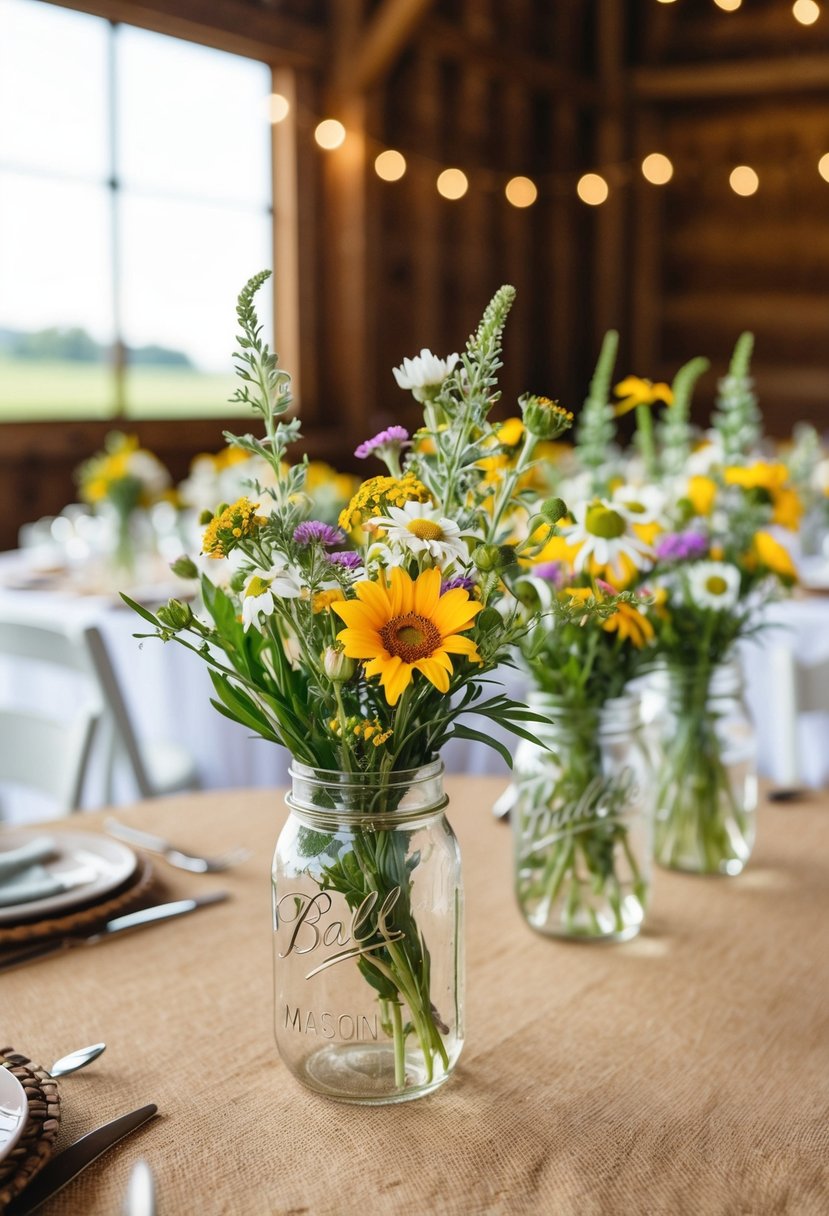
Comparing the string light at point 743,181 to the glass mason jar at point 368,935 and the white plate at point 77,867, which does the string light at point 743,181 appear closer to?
the white plate at point 77,867

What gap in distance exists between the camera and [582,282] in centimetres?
704

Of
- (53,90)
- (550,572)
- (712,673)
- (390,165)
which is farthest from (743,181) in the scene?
(550,572)

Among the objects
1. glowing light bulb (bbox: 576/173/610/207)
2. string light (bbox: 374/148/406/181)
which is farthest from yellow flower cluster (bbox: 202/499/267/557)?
glowing light bulb (bbox: 576/173/610/207)

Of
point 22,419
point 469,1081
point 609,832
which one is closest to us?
point 469,1081

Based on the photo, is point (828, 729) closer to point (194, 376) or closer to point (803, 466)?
point (803, 466)

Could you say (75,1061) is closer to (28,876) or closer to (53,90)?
(28,876)

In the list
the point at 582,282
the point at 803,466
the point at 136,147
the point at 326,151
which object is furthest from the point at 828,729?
the point at 582,282

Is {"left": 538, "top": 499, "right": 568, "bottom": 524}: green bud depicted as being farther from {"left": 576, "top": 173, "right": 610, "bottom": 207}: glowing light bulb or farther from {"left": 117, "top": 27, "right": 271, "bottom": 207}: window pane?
{"left": 576, "top": 173, "right": 610, "bottom": 207}: glowing light bulb

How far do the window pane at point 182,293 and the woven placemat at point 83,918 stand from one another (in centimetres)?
403

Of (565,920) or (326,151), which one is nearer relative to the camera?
(565,920)

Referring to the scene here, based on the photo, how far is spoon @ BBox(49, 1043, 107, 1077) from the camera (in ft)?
2.74

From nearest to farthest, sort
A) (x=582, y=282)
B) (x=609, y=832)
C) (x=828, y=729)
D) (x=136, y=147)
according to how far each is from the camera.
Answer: (x=609, y=832), (x=828, y=729), (x=136, y=147), (x=582, y=282)

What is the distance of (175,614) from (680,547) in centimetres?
53

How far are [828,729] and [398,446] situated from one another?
1.98 metres
